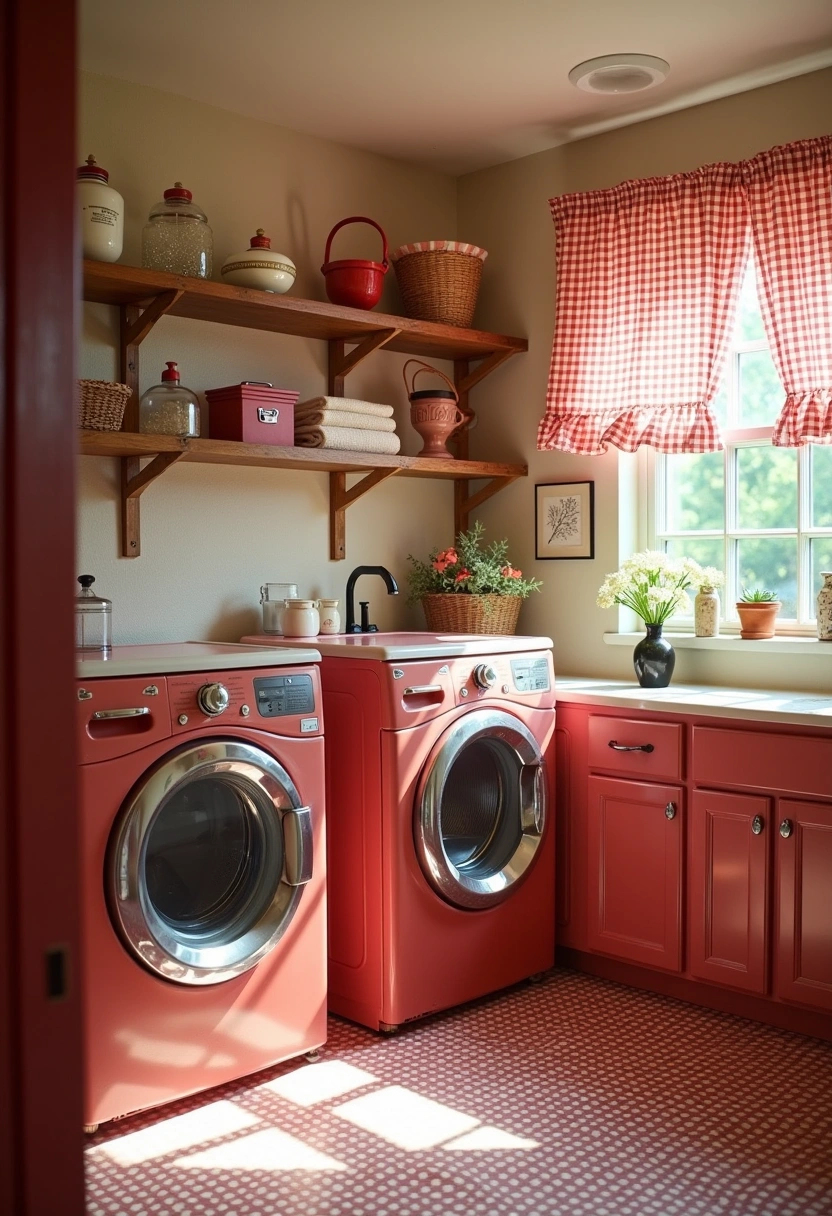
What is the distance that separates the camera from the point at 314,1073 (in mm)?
2771

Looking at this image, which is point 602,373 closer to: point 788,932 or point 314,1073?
point 788,932

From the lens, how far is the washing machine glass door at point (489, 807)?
3094 mm

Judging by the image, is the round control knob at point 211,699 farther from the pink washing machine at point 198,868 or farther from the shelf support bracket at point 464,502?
the shelf support bracket at point 464,502

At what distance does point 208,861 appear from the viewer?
8.74 feet

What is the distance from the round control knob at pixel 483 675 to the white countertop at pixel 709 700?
13.6 inches

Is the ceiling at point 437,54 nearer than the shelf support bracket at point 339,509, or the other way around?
the ceiling at point 437,54

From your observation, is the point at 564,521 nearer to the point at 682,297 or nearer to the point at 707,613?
the point at 707,613

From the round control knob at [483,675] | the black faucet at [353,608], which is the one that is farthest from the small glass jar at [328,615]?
the round control knob at [483,675]

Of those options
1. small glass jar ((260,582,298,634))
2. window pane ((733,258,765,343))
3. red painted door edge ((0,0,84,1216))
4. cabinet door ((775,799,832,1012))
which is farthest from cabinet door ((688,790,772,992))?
red painted door edge ((0,0,84,1216))

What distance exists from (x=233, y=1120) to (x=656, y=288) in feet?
8.54

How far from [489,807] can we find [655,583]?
Answer: 839mm

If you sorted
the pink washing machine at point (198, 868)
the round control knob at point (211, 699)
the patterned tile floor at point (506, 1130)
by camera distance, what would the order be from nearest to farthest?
the patterned tile floor at point (506, 1130) → the pink washing machine at point (198, 868) → the round control knob at point (211, 699)

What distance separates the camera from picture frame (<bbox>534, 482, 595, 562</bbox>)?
3828 millimetres

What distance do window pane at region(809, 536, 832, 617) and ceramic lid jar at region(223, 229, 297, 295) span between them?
5.65 feet
